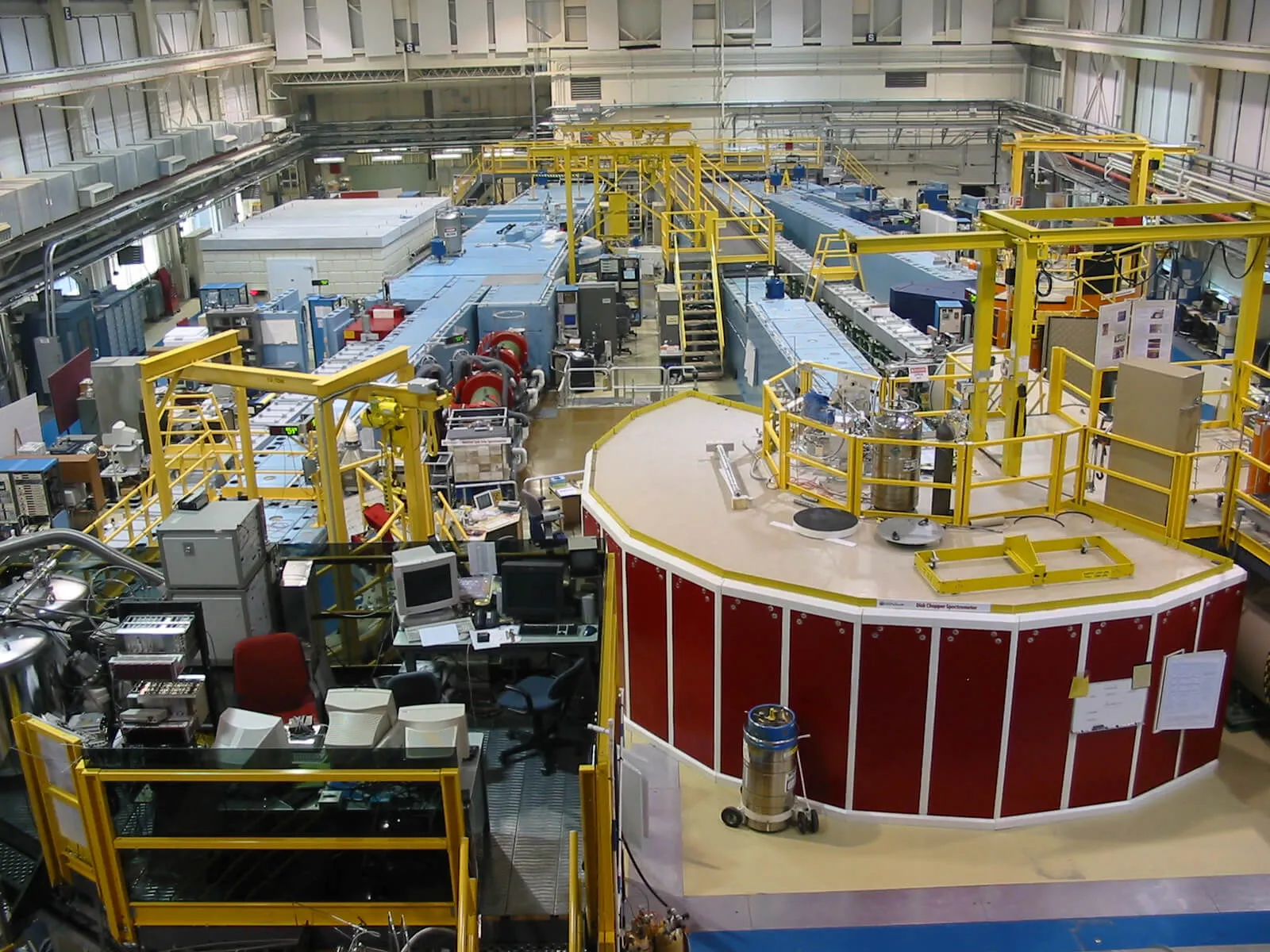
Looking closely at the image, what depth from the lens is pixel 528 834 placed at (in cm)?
648

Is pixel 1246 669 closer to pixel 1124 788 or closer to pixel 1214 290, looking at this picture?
Answer: pixel 1124 788

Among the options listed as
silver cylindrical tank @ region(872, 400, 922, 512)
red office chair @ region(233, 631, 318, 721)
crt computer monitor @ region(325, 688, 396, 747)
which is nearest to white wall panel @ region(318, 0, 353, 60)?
silver cylindrical tank @ region(872, 400, 922, 512)

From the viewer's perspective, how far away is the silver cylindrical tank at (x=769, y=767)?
7.57 m

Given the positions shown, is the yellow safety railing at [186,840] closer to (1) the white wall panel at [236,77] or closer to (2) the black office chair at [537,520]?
(2) the black office chair at [537,520]

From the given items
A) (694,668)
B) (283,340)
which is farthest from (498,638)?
(283,340)

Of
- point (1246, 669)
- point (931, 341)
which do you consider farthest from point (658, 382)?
point (1246, 669)

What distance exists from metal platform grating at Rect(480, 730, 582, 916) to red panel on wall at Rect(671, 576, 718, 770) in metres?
1.50

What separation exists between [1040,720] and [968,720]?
0.49 meters

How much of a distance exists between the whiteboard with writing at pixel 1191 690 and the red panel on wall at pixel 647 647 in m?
3.54

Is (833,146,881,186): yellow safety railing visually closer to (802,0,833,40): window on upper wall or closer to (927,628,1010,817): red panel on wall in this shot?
(802,0,833,40): window on upper wall

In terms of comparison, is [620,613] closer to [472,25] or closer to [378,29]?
[472,25]

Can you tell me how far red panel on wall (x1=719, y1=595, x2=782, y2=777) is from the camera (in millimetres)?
7848

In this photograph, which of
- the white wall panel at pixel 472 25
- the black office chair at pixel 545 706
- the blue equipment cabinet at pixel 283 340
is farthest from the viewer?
the white wall panel at pixel 472 25

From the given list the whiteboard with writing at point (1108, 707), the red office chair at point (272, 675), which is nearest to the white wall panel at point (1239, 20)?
the whiteboard with writing at point (1108, 707)
